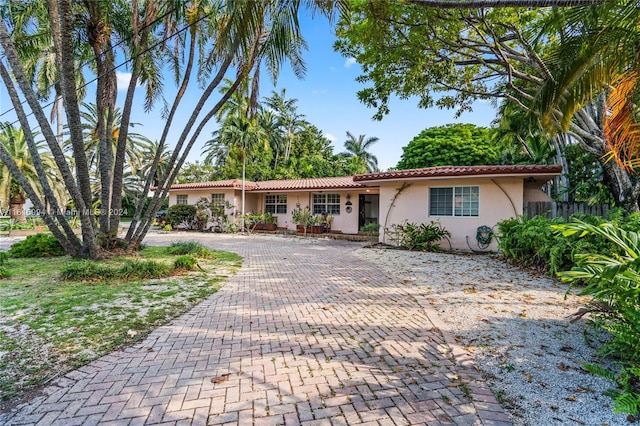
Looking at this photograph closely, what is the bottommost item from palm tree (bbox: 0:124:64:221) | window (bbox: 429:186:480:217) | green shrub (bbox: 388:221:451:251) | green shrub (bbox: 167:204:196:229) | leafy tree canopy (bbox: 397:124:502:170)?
green shrub (bbox: 388:221:451:251)

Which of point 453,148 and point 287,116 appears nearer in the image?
point 453,148

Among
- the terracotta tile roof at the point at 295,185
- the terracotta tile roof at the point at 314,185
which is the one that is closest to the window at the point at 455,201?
the terracotta tile roof at the point at 314,185

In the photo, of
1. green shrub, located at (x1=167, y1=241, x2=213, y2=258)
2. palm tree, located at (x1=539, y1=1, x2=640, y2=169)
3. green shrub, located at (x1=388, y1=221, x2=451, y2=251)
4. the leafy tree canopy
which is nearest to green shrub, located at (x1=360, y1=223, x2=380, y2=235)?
green shrub, located at (x1=388, y1=221, x2=451, y2=251)

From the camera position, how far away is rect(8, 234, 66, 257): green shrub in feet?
31.2

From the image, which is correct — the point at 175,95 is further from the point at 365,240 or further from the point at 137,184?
the point at 137,184

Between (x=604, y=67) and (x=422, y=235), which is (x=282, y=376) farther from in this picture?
(x=422, y=235)

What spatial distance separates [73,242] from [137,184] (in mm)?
27937

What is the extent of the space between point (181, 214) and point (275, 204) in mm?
6092

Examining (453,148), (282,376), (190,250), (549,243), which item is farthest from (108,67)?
(453,148)

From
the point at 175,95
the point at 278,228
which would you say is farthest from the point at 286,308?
the point at 278,228

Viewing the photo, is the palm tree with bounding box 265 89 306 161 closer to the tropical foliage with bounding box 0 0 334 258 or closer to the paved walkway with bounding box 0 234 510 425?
the tropical foliage with bounding box 0 0 334 258

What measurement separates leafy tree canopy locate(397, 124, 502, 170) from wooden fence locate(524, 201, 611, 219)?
14290mm

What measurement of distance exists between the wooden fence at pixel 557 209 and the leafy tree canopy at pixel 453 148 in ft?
46.9

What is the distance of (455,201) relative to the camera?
39.7 feet
